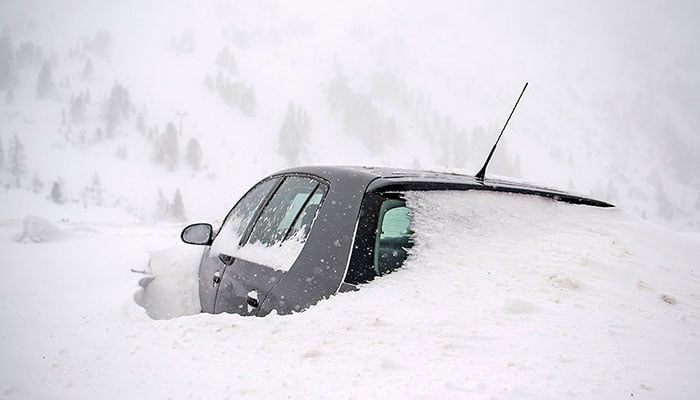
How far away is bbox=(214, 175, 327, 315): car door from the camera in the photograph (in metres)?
2.23

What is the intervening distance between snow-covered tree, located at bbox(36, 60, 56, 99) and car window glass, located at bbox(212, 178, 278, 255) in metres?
125

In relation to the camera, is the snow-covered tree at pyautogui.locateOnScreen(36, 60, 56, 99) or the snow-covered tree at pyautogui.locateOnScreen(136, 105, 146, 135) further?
the snow-covered tree at pyautogui.locateOnScreen(36, 60, 56, 99)

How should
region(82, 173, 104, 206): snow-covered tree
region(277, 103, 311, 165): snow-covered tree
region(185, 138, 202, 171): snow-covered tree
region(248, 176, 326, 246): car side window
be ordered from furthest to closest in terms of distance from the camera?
1. region(277, 103, 311, 165): snow-covered tree
2. region(185, 138, 202, 171): snow-covered tree
3. region(82, 173, 104, 206): snow-covered tree
4. region(248, 176, 326, 246): car side window

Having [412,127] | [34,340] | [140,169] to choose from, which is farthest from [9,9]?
[34,340]

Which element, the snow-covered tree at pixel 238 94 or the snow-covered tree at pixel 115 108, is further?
the snow-covered tree at pixel 238 94

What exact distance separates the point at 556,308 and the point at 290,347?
1.02 m

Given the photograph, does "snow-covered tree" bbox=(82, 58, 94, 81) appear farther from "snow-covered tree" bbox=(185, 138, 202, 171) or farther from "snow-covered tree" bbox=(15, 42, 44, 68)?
"snow-covered tree" bbox=(185, 138, 202, 171)

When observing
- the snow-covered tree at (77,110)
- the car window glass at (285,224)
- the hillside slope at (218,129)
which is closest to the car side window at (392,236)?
the car window glass at (285,224)

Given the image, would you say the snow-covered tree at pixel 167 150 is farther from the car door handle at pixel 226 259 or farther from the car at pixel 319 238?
the car at pixel 319 238

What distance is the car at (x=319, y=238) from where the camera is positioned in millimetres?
1934

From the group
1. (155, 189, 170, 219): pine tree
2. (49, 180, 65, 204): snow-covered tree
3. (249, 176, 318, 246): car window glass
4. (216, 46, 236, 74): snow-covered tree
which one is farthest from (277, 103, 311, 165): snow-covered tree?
(249, 176, 318, 246): car window glass

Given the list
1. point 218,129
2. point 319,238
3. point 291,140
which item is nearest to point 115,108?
point 218,129

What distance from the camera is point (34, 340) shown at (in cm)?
239

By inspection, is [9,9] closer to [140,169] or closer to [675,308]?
[140,169]
